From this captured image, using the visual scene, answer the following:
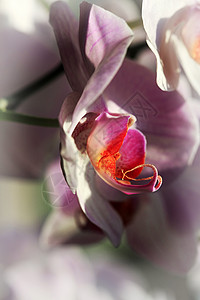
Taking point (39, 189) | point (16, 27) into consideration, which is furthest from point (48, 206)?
point (16, 27)

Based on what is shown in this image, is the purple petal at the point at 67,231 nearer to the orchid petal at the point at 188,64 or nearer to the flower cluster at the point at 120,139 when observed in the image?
the flower cluster at the point at 120,139

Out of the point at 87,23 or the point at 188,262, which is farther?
the point at 188,262

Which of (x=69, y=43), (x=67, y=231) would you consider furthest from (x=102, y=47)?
(x=67, y=231)

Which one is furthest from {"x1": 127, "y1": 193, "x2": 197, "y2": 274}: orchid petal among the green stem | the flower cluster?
the green stem

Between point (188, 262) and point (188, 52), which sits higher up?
point (188, 52)

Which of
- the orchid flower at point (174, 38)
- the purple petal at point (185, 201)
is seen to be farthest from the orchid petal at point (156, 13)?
the purple petal at point (185, 201)

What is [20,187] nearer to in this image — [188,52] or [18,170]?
[18,170]
